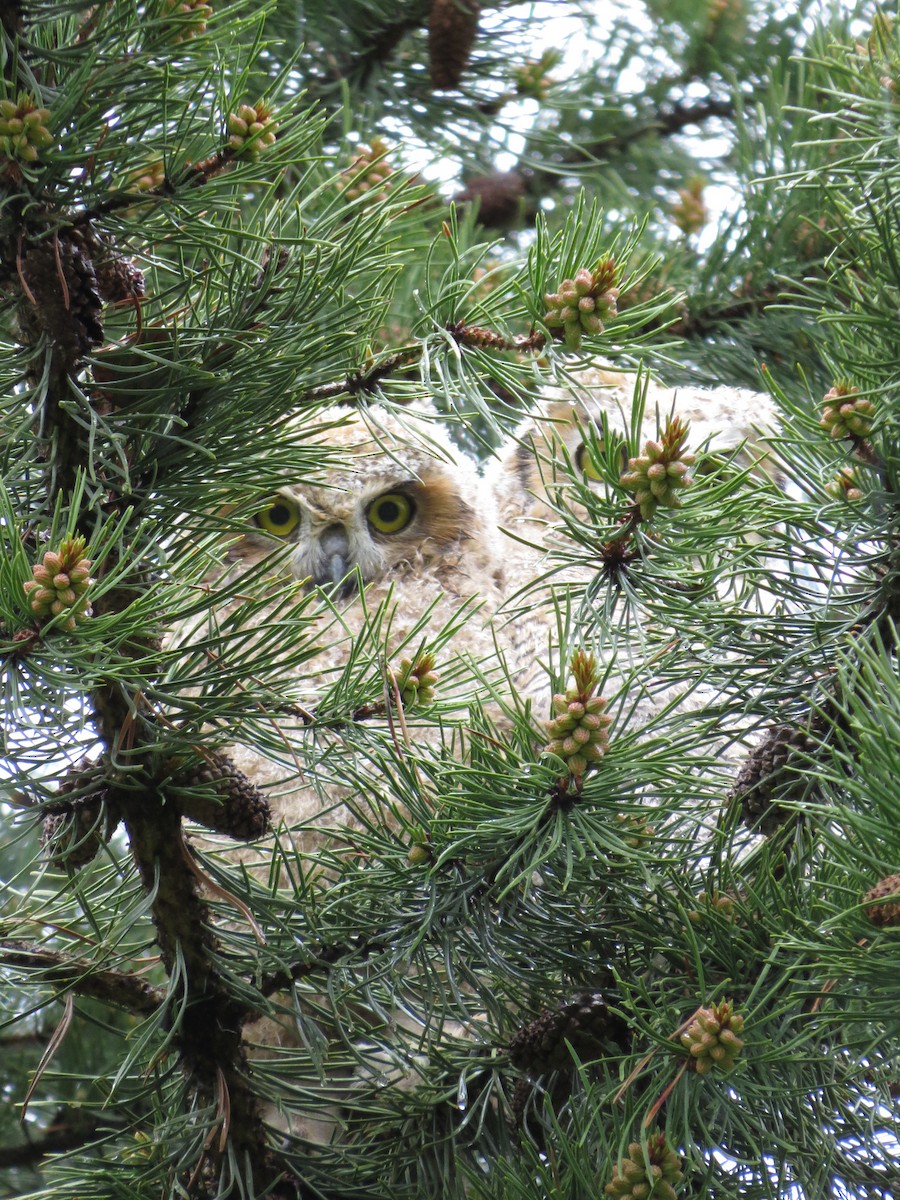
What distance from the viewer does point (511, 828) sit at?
1.03 m

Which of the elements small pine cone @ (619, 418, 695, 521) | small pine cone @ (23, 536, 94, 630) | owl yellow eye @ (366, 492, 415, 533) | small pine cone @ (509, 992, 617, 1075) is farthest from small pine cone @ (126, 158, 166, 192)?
owl yellow eye @ (366, 492, 415, 533)

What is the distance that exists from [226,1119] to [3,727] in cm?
42

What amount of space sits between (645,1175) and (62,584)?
0.62 metres

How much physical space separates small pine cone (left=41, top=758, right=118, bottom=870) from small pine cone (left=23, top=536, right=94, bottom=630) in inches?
10.3

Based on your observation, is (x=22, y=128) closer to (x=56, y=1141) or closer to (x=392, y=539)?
(x=392, y=539)

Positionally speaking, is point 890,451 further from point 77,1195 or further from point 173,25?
point 77,1195

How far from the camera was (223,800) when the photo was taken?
113 cm

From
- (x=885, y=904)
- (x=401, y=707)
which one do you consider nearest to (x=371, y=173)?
(x=401, y=707)

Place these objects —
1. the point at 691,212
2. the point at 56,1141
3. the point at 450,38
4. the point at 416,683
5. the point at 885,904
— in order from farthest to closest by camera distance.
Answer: the point at 691,212
the point at 450,38
the point at 56,1141
the point at 416,683
the point at 885,904

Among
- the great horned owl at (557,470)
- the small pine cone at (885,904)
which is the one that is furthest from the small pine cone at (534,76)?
the small pine cone at (885,904)

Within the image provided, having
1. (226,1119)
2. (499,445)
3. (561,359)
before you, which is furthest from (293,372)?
(499,445)

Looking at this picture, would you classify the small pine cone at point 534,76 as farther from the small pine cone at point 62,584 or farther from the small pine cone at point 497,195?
the small pine cone at point 62,584

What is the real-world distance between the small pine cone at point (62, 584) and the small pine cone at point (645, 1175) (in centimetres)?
58

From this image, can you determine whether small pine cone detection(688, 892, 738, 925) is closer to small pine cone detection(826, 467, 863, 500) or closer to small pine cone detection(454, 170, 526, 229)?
small pine cone detection(826, 467, 863, 500)
